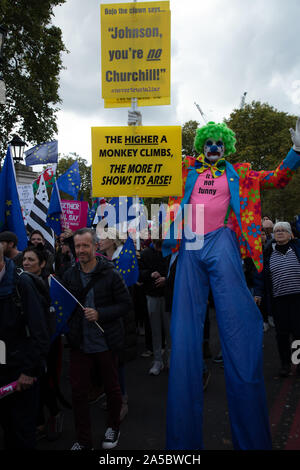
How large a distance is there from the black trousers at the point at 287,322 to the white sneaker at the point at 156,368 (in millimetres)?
1497

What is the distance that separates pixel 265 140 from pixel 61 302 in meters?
29.8

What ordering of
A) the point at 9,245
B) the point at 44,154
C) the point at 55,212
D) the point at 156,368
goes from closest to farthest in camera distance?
1. the point at 9,245
2. the point at 156,368
3. the point at 55,212
4. the point at 44,154

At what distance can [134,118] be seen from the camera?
144 inches

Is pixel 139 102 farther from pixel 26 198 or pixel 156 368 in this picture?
pixel 26 198

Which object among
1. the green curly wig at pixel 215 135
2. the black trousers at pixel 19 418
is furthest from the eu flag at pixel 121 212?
the black trousers at pixel 19 418

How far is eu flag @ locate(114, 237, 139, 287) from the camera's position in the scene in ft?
14.0

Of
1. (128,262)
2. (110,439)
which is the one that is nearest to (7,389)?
(110,439)

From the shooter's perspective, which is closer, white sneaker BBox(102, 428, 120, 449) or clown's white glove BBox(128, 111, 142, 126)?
white sneaker BBox(102, 428, 120, 449)

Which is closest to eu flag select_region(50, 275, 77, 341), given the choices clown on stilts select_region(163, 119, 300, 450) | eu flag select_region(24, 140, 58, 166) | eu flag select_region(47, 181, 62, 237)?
clown on stilts select_region(163, 119, 300, 450)

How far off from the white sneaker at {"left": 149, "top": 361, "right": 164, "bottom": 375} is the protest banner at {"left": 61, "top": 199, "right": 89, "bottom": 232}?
7.49 ft

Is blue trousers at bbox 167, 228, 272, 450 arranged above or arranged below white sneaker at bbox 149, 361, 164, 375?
above

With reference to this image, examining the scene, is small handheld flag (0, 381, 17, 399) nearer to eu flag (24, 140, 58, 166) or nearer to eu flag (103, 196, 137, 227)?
eu flag (103, 196, 137, 227)

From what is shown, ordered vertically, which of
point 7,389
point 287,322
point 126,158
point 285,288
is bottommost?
point 287,322

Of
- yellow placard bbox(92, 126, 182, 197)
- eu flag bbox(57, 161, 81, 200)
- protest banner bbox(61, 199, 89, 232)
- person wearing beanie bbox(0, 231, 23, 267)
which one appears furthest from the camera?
eu flag bbox(57, 161, 81, 200)
